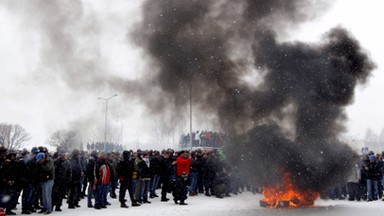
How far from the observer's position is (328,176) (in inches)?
484

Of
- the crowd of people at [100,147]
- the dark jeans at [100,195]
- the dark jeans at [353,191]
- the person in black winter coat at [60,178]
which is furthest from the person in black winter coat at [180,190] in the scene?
the crowd of people at [100,147]

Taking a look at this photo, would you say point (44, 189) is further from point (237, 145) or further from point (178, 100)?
point (178, 100)

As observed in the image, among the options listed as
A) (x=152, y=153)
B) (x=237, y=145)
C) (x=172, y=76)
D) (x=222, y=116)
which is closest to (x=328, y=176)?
(x=237, y=145)

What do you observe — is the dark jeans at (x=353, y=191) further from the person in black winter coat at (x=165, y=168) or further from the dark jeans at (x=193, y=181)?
the person in black winter coat at (x=165, y=168)

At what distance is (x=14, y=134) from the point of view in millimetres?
69438

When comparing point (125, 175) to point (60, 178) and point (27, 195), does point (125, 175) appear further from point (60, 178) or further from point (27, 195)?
point (27, 195)

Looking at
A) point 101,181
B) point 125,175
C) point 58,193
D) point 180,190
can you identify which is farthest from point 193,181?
point 58,193

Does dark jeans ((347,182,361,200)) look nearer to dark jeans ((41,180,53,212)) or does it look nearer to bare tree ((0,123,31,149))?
dark jeans ((41,180,53,212))

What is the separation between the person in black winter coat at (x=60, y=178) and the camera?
427 inches

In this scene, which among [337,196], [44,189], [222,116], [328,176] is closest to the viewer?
[44,189]

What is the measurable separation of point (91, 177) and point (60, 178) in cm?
113

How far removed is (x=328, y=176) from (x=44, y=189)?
30.5ft

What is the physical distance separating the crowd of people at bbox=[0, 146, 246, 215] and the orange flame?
2945 millimetres

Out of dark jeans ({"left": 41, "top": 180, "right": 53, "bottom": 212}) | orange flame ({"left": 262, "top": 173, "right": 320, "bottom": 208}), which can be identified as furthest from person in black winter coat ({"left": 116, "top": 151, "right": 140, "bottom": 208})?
orange flame ({"left": 262, "top": 173, "right": 320, "bottom": 208})
